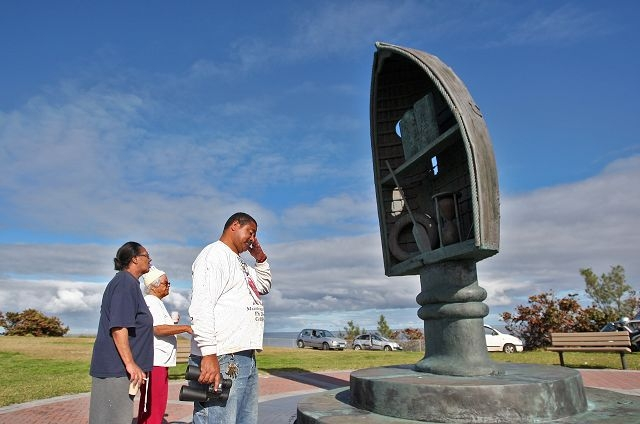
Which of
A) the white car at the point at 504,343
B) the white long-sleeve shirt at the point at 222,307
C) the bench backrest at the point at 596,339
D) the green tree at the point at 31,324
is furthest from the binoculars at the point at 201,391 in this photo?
the green tree at the point at 31,324

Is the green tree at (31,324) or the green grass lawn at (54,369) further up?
the green tree at (31,324)

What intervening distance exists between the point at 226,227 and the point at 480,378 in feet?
7.55

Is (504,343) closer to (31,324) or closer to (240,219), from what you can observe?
(240,219)

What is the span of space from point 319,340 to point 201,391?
27092mm

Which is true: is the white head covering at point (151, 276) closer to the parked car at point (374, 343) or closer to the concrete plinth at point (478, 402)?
the concrete plinth at point (478, 402)

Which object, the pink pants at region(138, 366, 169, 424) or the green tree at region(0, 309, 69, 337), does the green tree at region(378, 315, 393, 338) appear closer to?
the green tree at region(0, 309, 69, 337)

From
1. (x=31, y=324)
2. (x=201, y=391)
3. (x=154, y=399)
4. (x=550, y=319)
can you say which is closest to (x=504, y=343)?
(x=550, y=319)

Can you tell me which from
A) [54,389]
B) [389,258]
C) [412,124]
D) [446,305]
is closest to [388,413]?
[446,305]

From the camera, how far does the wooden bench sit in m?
10.7

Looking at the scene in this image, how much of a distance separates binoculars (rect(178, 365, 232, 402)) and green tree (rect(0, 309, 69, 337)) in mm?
35466

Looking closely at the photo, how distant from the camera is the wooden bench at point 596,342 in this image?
10656 mm

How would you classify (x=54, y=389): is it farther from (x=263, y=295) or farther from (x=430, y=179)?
(x=430, y=179)

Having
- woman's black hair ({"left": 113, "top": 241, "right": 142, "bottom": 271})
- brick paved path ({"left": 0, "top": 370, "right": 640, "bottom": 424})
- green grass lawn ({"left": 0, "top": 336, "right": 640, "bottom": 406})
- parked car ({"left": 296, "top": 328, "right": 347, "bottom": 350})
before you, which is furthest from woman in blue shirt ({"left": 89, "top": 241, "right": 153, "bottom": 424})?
parked car ({"left": 296, "top": 328, "right": 347, "bottom": 350})

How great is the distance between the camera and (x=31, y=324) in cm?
3272
